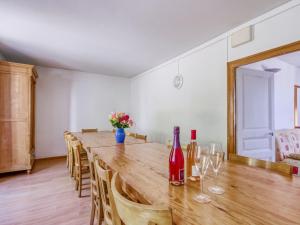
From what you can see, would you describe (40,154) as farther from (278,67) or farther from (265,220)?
(278,67)

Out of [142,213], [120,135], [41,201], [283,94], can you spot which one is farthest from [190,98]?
[142,213]

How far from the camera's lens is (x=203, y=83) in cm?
312

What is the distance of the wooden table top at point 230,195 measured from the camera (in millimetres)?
673

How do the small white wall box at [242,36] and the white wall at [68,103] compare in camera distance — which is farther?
the white wall at [68,103]

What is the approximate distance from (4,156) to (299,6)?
4908mm

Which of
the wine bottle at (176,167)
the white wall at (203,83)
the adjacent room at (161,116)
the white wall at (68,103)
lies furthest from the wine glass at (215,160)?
the white wall at (68,103)

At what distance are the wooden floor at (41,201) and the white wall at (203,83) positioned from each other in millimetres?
2196

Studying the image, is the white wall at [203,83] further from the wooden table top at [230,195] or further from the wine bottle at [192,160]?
the wine bottle at [192,160]

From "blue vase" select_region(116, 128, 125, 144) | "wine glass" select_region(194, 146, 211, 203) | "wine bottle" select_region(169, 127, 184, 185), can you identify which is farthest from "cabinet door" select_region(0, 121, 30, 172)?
"wine glass" select_region(194, 146, 211, 203)

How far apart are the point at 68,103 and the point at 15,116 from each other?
167cm

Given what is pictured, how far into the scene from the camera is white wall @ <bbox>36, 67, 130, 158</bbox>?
462 centimetres

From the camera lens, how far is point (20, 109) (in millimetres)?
3373

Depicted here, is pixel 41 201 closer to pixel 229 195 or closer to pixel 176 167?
pixel 176 167

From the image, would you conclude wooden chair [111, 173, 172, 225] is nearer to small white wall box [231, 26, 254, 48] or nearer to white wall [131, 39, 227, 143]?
white wall [131, 39, 227, 143]
